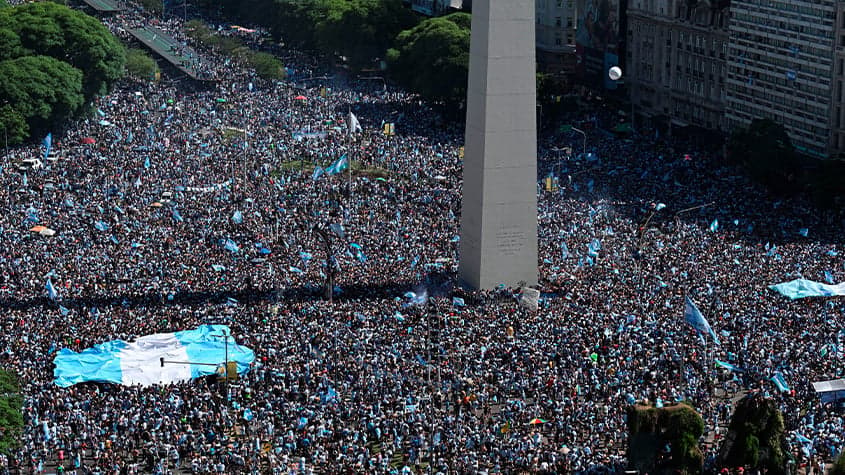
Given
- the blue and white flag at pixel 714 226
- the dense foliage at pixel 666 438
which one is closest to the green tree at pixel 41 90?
the blue and white flag at pixel 714 226

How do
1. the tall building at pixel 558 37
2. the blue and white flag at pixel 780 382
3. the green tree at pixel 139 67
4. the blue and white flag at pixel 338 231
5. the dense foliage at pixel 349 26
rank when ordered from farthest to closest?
the dense foliage at pixel 349 26 → the green tree at pixel 139 67 → the tall building at pixel 558 37 → the blue and white flag at pixel 338 231 → the blue and white flag at pixel 780 382

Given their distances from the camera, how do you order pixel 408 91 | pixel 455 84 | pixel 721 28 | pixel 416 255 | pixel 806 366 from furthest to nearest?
pixel 408 91 → pixel 455 84 → pixel 721 28 → pixel 416 255 → pixel 806 366

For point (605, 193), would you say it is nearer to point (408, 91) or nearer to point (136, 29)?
point (408, 91)

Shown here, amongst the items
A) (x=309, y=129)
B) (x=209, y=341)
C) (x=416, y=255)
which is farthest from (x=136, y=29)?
(x=209, y=341)

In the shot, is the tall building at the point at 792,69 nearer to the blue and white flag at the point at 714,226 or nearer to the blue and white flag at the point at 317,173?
the blue and white flag at the point at 714,226

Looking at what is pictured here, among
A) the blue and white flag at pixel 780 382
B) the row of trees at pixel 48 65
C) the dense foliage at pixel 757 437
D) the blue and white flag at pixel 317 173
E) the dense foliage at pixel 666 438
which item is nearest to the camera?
the dense foliage at pixel 666 438

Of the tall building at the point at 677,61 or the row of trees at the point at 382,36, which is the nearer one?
the tall building at the point at 677,61

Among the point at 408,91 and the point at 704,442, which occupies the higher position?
the point at 704,442

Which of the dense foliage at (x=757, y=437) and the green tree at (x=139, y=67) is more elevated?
the dense foliage at (x=757, y=437)
